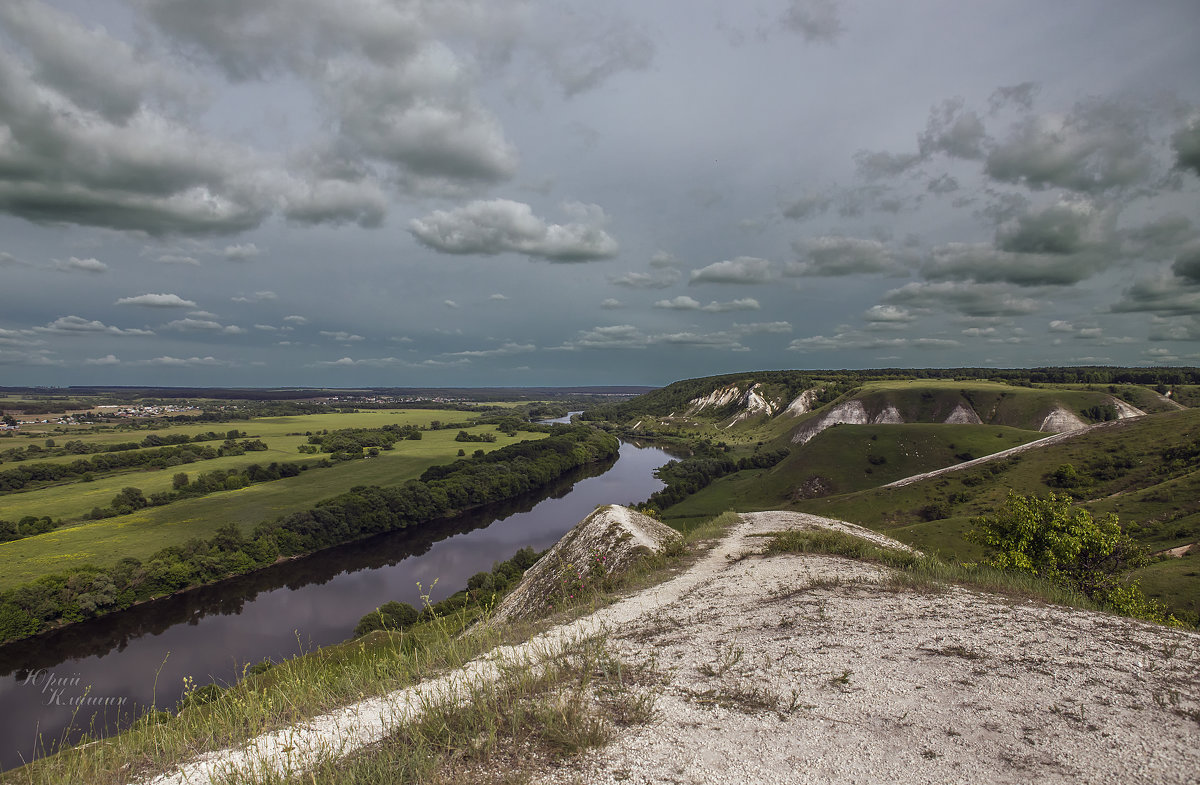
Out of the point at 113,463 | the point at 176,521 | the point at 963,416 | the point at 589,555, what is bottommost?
the point at 176,521

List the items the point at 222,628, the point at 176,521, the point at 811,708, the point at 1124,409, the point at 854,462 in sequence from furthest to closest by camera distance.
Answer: the point at 1124,409 < the point at 854,462 < the point at 176,521 < the point at 222,628 < the point at 811,708

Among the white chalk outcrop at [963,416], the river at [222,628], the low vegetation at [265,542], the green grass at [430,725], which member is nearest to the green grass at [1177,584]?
the green grass at [430,725]

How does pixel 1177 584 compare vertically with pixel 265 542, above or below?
above

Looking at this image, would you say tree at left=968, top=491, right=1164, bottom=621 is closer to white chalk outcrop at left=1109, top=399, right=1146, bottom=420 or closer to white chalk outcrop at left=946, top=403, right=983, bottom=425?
white chalk outcrop at left=946, top=403, right=983, bottom=425

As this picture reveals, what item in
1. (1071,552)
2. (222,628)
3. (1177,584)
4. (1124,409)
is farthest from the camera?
(1124,409)

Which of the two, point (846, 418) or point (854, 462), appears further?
point (846, 418)

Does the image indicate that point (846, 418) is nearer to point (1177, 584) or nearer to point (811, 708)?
point (1177, 584)

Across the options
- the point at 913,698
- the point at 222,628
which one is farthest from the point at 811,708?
the point at 222,628

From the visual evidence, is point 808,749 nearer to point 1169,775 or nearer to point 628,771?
point 628,771
